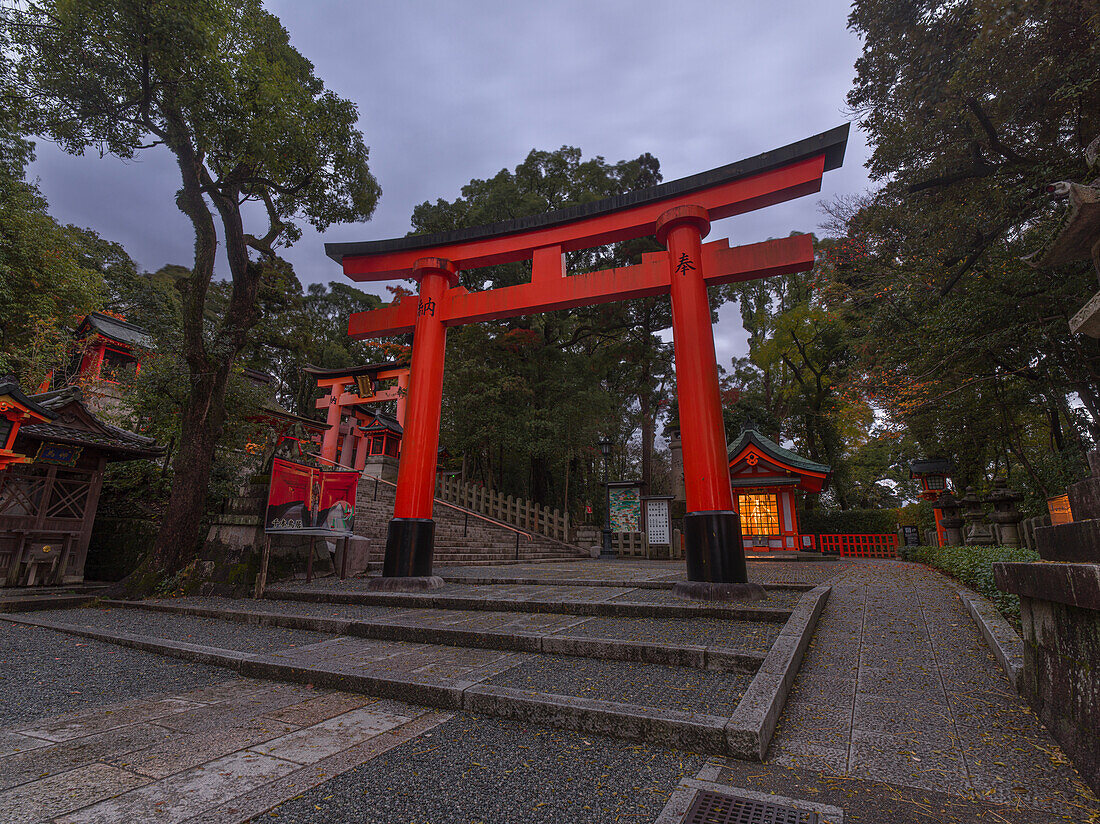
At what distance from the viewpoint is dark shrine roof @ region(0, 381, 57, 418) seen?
6766 millimetres

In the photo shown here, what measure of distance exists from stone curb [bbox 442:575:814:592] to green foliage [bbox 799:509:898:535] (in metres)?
14.3

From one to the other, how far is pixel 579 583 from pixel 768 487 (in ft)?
31.9

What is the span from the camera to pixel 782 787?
1821 millimetres

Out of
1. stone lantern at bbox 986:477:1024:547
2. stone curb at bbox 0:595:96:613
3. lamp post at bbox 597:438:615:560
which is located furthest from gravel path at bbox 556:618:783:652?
lamp post at bbox 597:438:615:560

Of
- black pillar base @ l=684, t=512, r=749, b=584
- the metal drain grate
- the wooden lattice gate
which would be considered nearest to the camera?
the metal drain grate

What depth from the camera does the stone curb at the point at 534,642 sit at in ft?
10.5

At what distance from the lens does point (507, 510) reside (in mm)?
15578

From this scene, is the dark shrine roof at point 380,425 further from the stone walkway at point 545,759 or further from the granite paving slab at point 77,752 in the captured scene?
the granite paving slab at point 77,752

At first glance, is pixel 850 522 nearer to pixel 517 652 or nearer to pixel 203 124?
pixel 517 652

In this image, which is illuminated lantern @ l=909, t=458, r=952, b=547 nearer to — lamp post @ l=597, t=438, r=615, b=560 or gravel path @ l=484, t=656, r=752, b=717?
lamp post @ l=597, t=438, r=615, b=560

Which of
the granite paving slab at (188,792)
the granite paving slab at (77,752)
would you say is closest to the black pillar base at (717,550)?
the granite paving slab at (188,792)

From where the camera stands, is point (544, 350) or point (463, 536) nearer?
point (463, 536)

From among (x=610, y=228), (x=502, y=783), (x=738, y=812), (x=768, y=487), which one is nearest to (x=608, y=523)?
(x=768, y=487)

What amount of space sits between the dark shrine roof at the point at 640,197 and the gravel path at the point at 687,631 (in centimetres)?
513
